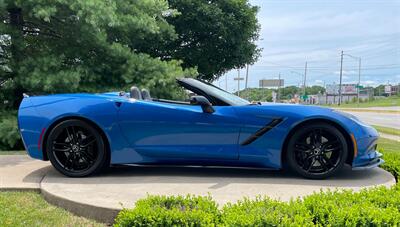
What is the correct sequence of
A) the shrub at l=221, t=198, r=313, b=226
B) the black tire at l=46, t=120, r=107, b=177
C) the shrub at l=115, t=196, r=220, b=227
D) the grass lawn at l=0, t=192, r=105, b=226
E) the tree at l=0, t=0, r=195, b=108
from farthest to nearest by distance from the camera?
the tree at l=0, t=0, r=195, b=108 → the black tire at l=46, t=120, r=107, b=177 → the grass lawn at l=0, t=192, r=105, b=226 → the shrub at l=115, t=196, r=220, b=227 → the shrub at l=221, t=198, r=313, b=226

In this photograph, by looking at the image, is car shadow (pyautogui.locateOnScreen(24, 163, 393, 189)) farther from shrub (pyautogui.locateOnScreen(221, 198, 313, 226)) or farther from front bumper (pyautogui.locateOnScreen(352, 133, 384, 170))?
shrub (pyautogui.locateOnScreen(221, 198, 313, 226))

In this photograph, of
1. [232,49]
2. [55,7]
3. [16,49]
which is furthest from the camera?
[232,49]

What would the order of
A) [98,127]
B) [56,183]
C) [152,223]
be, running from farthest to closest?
[98,127], [56,183], [152,223]

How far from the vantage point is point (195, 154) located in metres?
4.25

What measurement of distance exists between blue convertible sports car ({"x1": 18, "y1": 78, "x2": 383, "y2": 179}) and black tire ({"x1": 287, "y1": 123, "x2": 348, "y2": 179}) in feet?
0.03

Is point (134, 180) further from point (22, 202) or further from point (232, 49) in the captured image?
point (232, 49)

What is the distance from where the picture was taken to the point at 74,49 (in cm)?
A: 934

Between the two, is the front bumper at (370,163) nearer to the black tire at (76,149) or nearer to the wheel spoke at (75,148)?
the black tire at (76,149)

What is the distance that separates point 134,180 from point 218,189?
0.97 m

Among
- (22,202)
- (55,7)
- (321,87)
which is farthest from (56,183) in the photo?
(321,87)

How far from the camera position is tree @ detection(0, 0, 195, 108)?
8344mm

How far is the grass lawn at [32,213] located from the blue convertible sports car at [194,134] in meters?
0.77

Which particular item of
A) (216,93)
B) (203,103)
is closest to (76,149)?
(203,103)

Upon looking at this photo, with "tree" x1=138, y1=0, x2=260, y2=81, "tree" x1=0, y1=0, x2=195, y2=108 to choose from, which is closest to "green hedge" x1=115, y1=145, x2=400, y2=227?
"tree" x1=0, y1=0, x2=195, y2=108
